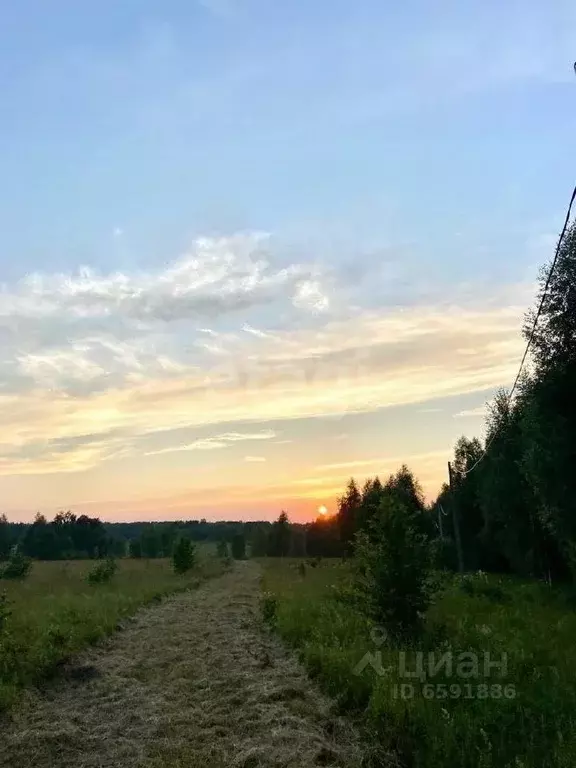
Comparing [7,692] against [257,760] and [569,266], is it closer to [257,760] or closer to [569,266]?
[257,760]

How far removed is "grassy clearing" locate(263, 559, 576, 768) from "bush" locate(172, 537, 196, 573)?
35708 mm

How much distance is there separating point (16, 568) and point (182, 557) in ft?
41.5

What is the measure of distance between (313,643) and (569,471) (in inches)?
484

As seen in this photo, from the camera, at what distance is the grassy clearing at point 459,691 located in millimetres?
7098

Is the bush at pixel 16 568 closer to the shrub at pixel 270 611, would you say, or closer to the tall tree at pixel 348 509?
the shrub at pixel 270 611

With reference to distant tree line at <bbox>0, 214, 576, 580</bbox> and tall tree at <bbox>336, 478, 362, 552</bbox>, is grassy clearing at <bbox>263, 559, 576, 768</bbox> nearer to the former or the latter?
distant tree line at <bbox>0, 214, 576, 580</bbox>

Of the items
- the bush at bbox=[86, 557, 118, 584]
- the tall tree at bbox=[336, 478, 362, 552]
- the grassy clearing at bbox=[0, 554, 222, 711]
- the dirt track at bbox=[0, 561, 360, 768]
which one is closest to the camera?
the dirt track at bbox=[0, 561, 360, 768]

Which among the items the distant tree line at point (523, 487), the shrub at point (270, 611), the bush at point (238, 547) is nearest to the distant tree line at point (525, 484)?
the distant tree line at point (523, 487)

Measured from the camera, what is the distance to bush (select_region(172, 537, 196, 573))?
5141cm

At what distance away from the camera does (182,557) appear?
170 feet

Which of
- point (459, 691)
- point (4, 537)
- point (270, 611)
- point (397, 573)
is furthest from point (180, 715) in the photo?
point (4, 537)

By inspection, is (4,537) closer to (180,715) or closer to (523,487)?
(523,487)

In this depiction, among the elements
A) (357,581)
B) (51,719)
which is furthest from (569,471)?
(51,719)

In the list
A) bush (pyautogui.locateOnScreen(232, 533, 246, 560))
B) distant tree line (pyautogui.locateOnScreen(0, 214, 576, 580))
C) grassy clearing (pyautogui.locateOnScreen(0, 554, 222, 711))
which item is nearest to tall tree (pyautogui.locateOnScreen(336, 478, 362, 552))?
distant tree line (pyautogui.locateOnScreen(0, 214, 576, 580))
